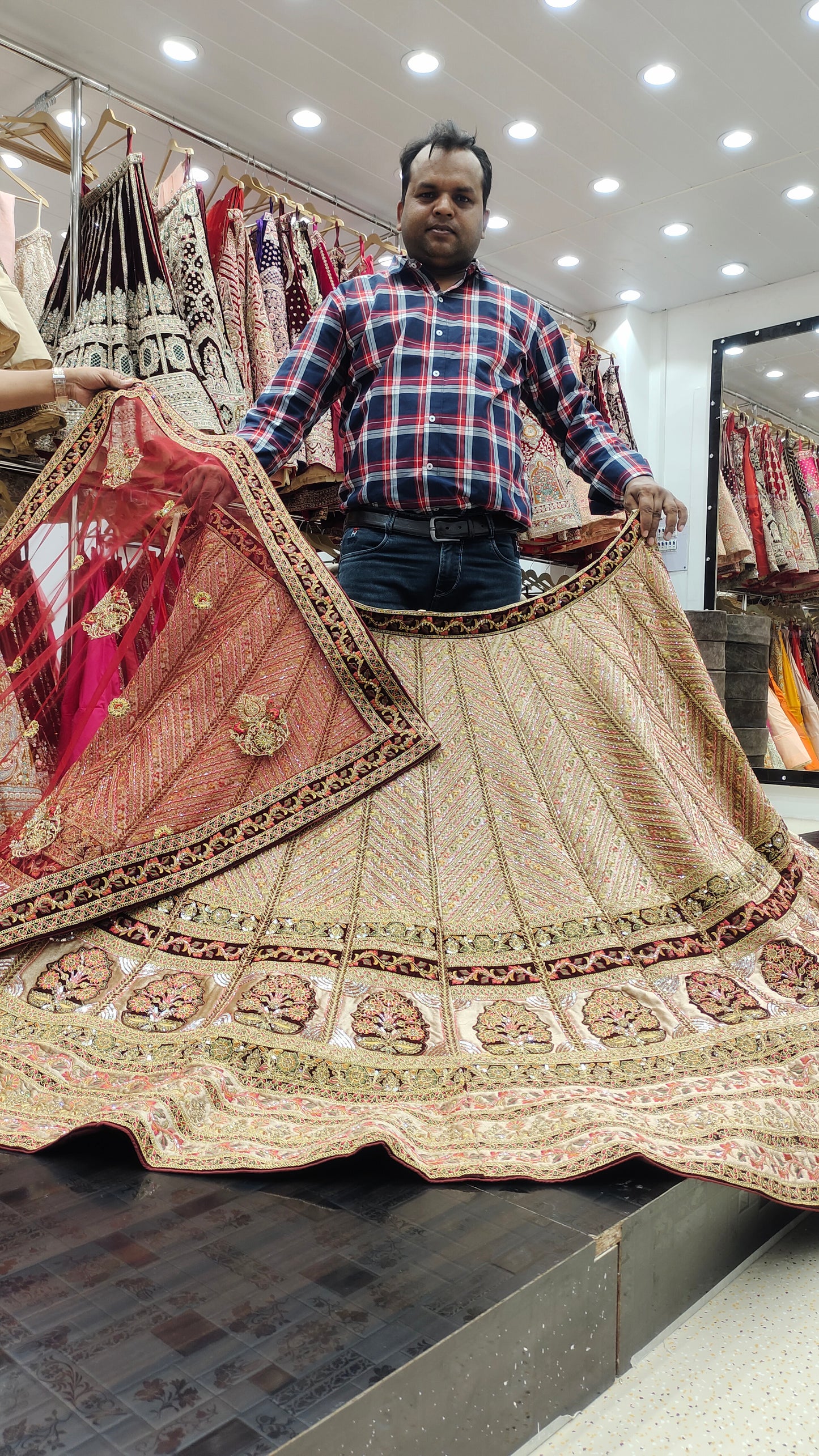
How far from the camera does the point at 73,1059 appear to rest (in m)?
1.08

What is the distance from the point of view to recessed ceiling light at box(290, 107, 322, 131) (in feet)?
11.5

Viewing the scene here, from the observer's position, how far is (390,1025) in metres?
1.13

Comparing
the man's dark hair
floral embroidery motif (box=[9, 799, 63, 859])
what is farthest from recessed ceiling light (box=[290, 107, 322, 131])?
floral embroidery motif (box=[9, 799, 63, 859])

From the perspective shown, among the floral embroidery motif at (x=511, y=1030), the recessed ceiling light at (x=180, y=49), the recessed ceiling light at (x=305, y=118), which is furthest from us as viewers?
the recessed ceiling light at (x=305, y=118)

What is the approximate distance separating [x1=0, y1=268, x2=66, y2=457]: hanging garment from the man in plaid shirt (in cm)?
80

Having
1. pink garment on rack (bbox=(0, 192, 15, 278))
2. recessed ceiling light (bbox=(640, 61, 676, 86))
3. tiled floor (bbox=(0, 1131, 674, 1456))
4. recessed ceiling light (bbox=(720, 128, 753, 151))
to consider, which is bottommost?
tiled floor (bbox=(0, 1131, 674, 1456))

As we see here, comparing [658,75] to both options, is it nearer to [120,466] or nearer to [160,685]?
[120,466]

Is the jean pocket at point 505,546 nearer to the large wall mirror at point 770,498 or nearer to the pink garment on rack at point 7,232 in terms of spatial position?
the pink garment on rack at point 7,232

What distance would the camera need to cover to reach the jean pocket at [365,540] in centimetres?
180

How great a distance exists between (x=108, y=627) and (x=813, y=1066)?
1174 millimetres

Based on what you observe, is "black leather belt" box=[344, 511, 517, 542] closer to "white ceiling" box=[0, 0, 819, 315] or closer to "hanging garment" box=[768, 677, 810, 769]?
"white ceiling" box=[0, 0, 819, 315]

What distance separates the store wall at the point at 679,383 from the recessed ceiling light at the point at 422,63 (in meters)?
2.44

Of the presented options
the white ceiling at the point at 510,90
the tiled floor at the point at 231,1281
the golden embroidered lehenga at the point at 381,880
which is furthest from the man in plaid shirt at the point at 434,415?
the white ceiling at the point at 510,90

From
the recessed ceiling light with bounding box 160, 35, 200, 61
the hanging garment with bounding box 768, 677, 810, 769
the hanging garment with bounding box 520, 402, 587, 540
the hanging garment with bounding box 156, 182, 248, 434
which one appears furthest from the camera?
the hanging garment with bounding box 768, 677, 810, 769
